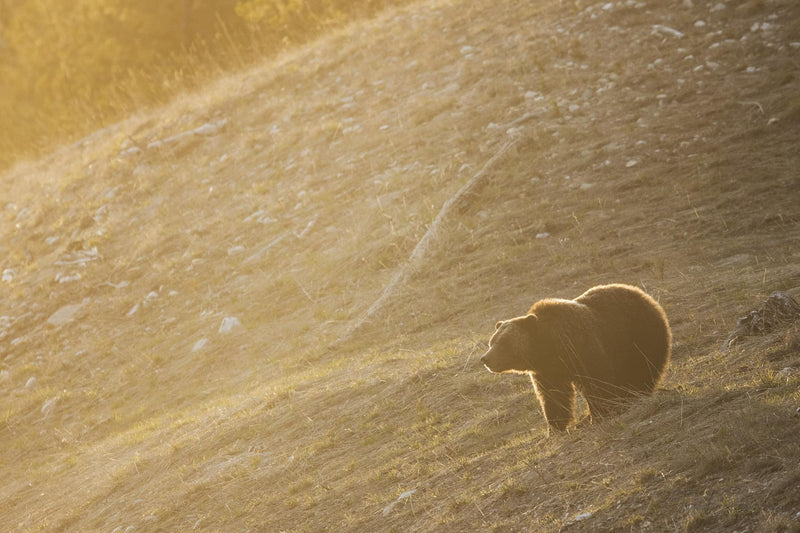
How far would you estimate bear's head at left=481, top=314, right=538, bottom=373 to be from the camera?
6.61 metres

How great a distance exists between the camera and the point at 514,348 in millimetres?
6621

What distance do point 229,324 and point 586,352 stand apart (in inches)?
342

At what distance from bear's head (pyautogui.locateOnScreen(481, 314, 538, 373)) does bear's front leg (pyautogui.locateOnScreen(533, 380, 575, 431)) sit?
0.82ft

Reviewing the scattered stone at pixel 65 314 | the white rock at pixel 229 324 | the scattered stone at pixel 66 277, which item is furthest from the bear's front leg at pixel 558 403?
the scattered stone at pixel 66 277

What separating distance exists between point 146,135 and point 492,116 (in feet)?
31.7

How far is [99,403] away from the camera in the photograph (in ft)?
45.2

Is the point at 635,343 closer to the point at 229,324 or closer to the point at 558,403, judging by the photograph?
the point at 558,403

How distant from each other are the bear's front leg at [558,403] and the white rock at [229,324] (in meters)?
8.31

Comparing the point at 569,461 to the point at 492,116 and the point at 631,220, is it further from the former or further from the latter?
the point at 492,116

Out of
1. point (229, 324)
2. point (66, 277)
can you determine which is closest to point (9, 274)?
point (66, 277)

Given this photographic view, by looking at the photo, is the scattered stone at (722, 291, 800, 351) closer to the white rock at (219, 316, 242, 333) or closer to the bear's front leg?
the bear's front leg

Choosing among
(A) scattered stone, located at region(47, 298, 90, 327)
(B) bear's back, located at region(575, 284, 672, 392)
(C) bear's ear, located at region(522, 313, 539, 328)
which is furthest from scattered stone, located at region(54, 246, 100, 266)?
(B) bear's back, located at region(575, 284, 672, 392)

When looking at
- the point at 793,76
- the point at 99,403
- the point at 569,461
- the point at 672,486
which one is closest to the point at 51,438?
the point at 99,403

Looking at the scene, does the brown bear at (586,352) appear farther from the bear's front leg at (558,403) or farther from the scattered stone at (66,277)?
the scattered stone at (66,277)
